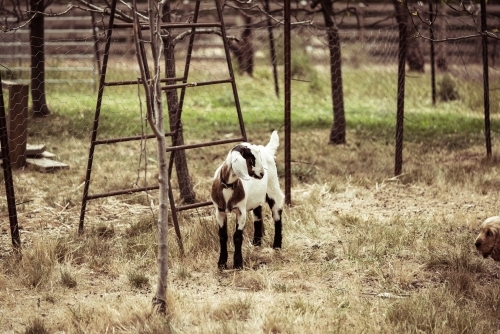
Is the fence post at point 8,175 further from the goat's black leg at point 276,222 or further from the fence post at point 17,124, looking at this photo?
the fence post at point 17,124

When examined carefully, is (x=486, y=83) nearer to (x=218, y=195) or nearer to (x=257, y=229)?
(x=257, y=229)

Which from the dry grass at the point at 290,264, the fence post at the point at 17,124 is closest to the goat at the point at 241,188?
the dry grass at the point at 290,264

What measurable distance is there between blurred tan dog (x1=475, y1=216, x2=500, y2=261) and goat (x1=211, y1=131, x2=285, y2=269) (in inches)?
58.9

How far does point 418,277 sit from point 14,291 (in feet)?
8.96

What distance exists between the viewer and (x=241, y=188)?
491 cm

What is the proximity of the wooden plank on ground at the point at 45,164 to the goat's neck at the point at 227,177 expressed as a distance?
3912 millimetres

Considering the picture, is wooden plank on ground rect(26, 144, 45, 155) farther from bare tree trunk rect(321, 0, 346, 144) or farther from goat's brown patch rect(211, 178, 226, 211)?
goat's brown patch rect(211, 178, 226, 211)

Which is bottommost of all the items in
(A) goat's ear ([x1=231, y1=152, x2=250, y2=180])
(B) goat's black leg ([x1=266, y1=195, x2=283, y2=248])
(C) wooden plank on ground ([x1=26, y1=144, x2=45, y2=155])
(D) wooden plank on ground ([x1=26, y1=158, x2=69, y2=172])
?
(B) goat's black leg ([x1=266, y1=195, x2=283, y2=248])

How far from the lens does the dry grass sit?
3.96 m

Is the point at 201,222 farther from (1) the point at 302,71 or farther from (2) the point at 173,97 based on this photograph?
(1) the point at 302,71

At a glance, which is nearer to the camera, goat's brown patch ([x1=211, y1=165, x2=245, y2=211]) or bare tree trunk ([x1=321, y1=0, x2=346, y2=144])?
goat's brown patch ([x1=211, y1=165, x2=245, y2=211])

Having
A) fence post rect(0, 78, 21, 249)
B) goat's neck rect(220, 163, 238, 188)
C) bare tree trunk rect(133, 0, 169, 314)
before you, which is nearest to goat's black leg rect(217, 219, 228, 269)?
goat's neck rect(220, 163, 238, 188)

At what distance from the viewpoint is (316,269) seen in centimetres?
494

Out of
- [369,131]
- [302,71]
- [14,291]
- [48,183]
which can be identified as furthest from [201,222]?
[302,71]
